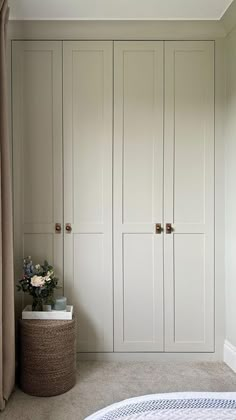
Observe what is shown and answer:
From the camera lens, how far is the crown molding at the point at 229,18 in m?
2.54

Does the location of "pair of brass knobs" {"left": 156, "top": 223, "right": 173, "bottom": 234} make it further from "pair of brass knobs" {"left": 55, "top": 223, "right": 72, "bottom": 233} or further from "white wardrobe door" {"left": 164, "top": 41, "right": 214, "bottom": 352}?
"pair of brass knobs" {"left": 55, "top": 223, "right": 72, "bottom": 233}

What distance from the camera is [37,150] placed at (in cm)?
280

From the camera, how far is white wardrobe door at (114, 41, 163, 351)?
9.19ft

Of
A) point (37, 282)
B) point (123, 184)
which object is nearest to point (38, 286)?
point (37, 282)

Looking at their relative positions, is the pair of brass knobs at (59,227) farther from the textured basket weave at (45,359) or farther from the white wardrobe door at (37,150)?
the textured basket weave at (45,359)

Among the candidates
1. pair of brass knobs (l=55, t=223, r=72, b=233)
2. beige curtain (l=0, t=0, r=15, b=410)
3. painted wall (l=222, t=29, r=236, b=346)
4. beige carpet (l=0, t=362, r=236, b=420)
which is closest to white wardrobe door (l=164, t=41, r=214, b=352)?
painted wall (l=222, t=29, r=236, b=346)

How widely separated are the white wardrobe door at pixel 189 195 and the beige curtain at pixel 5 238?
3.83 feet

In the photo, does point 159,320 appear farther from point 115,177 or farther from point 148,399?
point 148,399

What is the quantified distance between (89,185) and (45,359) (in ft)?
4.14

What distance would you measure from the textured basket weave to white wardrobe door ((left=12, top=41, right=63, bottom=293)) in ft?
1.70

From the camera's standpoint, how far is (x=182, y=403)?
107 cm

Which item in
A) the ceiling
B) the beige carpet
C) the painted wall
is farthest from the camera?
the painted wall

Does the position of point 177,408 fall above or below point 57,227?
below

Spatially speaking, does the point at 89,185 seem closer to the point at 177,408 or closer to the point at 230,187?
the point at 230,187
